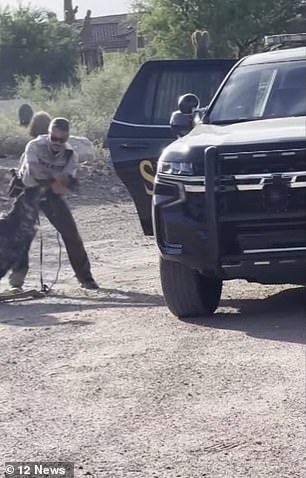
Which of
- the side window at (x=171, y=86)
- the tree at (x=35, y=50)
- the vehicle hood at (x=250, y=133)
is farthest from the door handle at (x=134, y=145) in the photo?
the tree at (x=35, y=50)

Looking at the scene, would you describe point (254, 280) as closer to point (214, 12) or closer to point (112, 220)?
point (112, 220)

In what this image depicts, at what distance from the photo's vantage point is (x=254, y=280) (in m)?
8.90

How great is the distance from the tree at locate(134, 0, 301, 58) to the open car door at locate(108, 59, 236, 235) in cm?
2344

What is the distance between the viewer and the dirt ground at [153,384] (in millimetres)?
6035

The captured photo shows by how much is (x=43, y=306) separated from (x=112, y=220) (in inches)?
242

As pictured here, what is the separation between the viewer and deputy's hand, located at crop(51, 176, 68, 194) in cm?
1115

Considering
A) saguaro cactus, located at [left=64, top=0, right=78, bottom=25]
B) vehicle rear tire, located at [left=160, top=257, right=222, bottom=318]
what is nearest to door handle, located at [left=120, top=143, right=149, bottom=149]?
vehicle rear tire, located at [left=160, top=257, right=222, bottom=318]

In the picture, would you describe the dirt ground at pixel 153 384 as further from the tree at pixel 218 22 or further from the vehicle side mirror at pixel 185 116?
the tree at pixel 218 22

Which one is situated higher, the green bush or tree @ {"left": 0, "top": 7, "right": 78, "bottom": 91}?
the green bush

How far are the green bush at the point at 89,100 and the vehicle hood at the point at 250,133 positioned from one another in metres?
15.9

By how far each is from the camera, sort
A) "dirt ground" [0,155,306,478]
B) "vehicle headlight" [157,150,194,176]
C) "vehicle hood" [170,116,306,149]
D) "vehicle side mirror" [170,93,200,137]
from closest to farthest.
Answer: "dirt ground" [0,155,306,478]
"vehicle hood" [170,116,306,149]
"vehicle headlight" [157,150,194,176]
"vehicle side mirror" [170,93,200,137]

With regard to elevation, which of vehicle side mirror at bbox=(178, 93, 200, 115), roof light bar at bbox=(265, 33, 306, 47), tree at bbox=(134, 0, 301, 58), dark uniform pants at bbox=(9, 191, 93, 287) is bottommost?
tree at bbox=(134, 0, 301, 58)

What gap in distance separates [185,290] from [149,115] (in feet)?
8.53

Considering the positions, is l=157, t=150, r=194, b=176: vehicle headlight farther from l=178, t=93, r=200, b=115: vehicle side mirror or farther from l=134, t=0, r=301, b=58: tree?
l=134, t=0, r=301, b=58: tree
